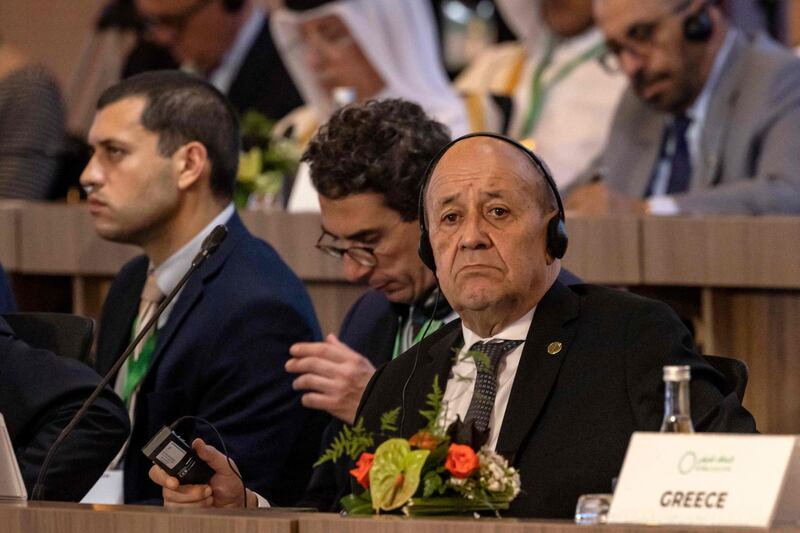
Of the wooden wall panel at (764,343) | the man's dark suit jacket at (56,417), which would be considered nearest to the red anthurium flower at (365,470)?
the man's dark suit jacket at (56,417)

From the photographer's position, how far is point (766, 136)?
4.63m

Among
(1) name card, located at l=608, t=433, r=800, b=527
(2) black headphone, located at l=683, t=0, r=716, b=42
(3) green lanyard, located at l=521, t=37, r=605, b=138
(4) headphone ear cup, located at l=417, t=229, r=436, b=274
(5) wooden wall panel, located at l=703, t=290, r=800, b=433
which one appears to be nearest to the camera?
(1) name card, located at l=608, t=433, r=800, b=527

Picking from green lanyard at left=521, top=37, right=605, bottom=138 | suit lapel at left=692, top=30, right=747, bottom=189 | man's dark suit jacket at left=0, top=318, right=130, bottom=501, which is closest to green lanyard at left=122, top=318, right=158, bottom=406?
man's dark suit jacket at left=0, top=318, right=130, bottom=501

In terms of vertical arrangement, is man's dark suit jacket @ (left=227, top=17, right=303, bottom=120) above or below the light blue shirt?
below

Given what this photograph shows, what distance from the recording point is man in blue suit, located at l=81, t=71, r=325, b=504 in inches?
124

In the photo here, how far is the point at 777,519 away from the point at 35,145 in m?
4.27

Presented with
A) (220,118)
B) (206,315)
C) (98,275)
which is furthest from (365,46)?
(206,315)

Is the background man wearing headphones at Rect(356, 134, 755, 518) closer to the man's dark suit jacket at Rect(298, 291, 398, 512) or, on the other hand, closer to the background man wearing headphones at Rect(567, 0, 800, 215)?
the man's dark suit jacket at Rect(298, 291, 398, 512)

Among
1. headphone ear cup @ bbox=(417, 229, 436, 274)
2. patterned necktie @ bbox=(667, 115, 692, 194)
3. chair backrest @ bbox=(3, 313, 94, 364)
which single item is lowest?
patterned necktie @ bbox=(667, 115, 692, 194)

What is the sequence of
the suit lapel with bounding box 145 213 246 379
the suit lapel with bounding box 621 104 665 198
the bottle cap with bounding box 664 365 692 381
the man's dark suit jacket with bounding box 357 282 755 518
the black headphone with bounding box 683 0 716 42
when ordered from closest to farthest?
the bottle cap with bounding box 664 365 692 381, the man's dark suit jacket with bounding box 357 282 755 518, the suit lapel with bounding box 145 213 246 379, the black headphone with bounding box 683 0 716 42, the suit lapel with bounding box 621 104 665 198

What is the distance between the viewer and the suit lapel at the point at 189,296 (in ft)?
10.6

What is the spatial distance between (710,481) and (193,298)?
1692 mm

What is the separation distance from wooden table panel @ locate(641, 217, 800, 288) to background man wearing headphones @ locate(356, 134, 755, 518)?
1376 millimetres

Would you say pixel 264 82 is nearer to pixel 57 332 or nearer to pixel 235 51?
pixel 235 51
